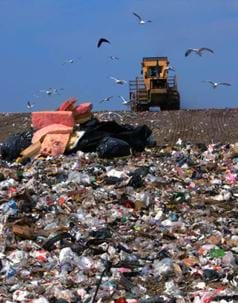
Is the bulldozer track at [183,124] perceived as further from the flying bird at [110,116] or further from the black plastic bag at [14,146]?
the black plastic bag at [14,146]

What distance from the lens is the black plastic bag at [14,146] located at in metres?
12.4

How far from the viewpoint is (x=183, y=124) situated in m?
17.7

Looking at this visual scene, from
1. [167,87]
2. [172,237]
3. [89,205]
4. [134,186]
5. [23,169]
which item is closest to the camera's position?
[172,237]

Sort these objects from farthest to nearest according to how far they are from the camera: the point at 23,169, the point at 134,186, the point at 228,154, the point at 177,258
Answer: the point at 228,154, the point at 23,169, the point at 134,186, the point at 177,258

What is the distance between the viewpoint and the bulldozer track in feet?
51.5

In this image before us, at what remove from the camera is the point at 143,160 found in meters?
11.5

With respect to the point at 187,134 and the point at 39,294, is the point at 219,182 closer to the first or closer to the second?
the point at 39,294

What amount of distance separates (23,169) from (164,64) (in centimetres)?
1347

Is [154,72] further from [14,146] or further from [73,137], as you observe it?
[14,146]

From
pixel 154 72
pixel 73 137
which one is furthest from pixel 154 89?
pixel 73 137

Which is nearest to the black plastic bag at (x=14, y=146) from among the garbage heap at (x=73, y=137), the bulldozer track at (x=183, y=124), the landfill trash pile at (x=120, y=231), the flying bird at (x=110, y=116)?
the garbage heap at (x=73, y=137)

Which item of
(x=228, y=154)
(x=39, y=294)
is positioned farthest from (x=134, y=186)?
(x=39, y=294)

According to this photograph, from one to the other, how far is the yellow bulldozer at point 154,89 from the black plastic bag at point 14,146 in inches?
430

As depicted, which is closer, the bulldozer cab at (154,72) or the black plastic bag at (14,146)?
the black plastic bag at (14,146)
